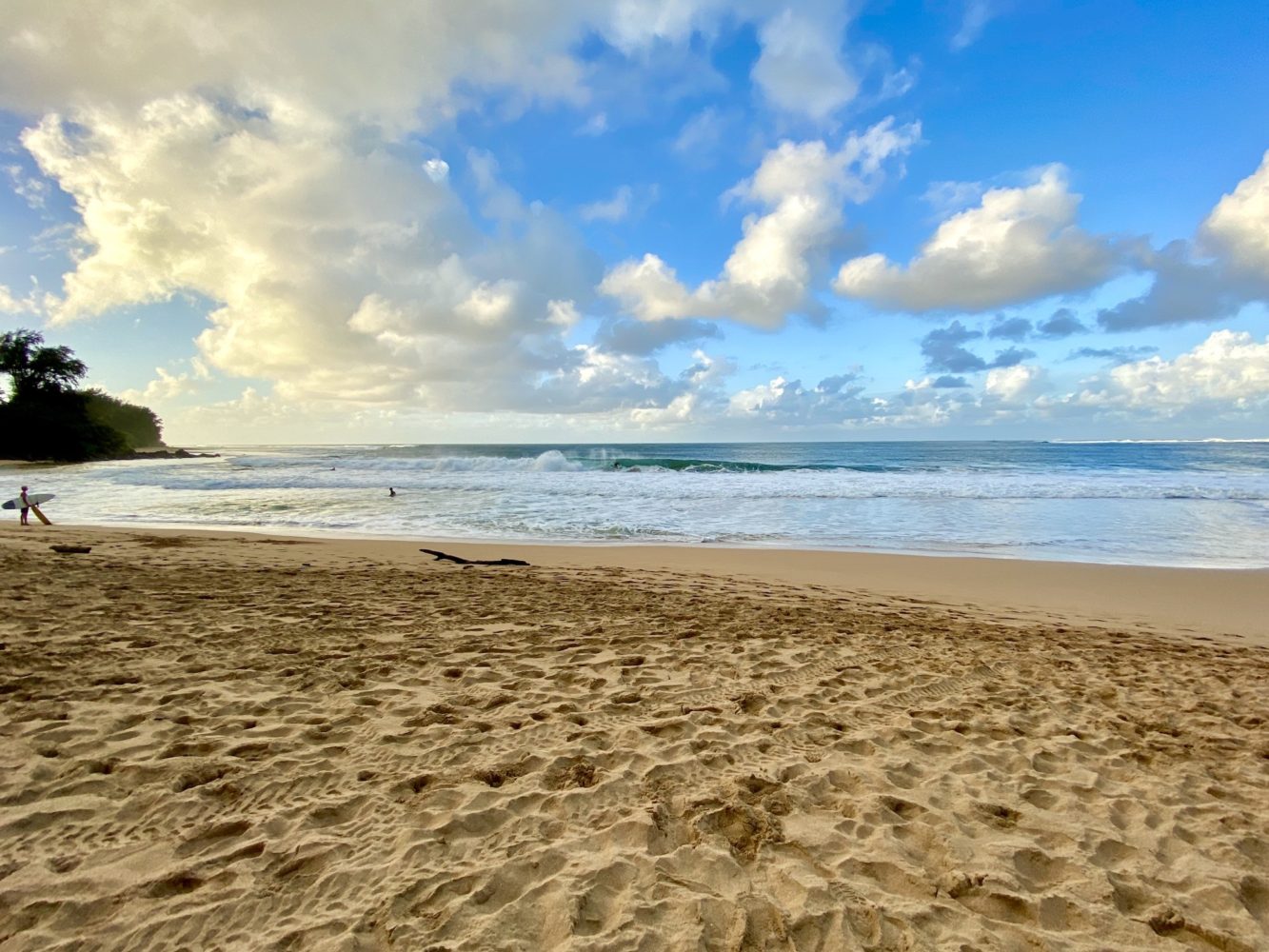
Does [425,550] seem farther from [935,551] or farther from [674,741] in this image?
[935,551]

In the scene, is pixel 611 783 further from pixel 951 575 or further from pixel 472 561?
pixel 951 575

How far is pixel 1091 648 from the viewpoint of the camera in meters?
6.44

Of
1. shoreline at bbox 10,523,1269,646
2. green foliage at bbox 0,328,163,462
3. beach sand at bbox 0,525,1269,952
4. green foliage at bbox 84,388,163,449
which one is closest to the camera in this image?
beach sand at bbox 0,525,1269,952

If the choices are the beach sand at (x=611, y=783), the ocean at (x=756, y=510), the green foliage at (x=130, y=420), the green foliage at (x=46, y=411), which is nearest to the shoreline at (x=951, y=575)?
the ocean at (x=756, y=510)

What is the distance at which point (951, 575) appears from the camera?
35.4 feet

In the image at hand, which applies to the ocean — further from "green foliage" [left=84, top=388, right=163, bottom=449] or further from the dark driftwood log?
"green foliage" [left=84, top=388, right=163, bottom=449]

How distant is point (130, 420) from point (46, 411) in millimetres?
47719

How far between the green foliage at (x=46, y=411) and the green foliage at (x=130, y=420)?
1033 centimetres

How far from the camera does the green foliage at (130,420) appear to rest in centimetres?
7669

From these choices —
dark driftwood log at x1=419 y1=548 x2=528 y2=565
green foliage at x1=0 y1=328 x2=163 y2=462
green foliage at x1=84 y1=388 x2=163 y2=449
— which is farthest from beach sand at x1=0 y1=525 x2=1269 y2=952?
green foliage at x1=84 y1=388 x2=163 y2=449

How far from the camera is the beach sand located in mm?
2414

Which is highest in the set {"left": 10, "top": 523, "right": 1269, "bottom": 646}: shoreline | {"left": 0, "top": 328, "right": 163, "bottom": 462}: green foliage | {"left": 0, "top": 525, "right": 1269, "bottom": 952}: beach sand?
{"left": 0, "top": 328, "right": 163, "bottom": 462}: green foliage

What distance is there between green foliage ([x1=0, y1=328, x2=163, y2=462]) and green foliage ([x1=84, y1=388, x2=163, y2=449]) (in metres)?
10.3

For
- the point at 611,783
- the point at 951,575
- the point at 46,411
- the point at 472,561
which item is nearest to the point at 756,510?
the point at 951,575
